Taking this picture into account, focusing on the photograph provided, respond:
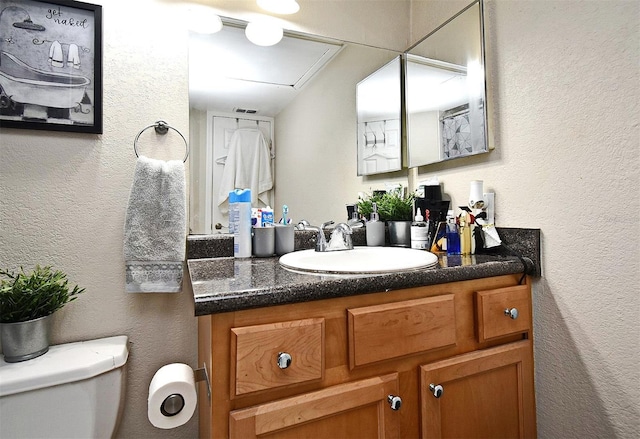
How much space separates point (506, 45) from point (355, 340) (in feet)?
3.62

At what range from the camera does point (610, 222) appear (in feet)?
2.87

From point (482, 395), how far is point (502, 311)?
0.24 m

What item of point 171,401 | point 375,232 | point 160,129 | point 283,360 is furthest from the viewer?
point 375,232

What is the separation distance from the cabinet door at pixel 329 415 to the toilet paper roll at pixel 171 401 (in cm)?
17

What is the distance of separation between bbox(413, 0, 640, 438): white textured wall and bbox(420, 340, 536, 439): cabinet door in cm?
9

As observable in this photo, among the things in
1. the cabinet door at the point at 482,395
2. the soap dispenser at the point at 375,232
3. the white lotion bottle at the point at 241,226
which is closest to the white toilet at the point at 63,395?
the white lotion bottle at the point at 241,226

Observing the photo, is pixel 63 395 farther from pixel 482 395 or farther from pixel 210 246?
pixel 482 395

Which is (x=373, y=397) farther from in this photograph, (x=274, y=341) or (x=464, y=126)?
(x=464, y=126)

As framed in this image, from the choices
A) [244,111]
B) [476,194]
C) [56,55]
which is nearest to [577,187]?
[476,194]

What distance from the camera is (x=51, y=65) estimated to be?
1.03 meters

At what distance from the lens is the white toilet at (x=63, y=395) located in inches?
31.2

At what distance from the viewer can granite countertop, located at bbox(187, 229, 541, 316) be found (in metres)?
0.67

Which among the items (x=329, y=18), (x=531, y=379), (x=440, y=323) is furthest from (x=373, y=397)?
(x=329, y=18)

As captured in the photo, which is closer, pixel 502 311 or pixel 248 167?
pixel 502 311
